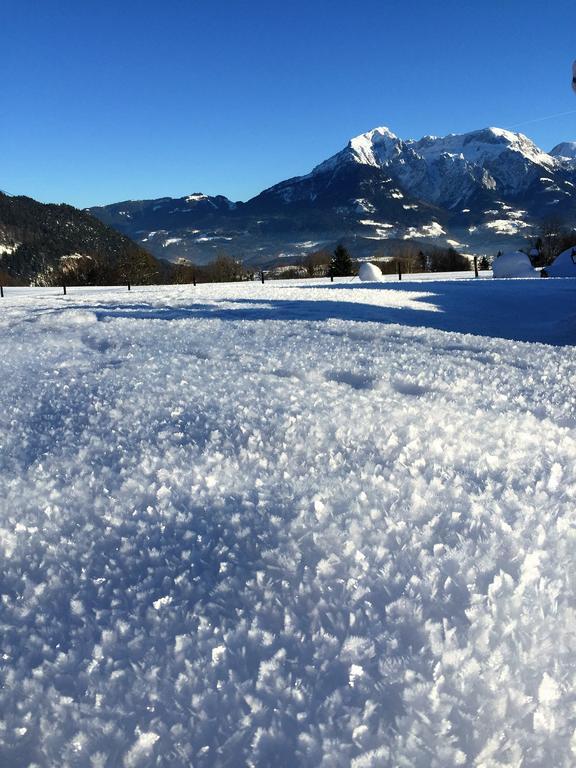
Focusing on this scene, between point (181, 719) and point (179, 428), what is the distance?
61.8 inches

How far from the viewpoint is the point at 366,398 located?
2.92 meters

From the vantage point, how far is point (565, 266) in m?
28.7

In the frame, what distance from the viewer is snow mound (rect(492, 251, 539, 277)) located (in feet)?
111

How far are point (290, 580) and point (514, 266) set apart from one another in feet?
121

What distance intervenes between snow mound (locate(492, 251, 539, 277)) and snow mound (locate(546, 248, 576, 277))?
411cm

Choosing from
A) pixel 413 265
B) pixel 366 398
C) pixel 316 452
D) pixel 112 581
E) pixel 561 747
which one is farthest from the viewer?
pixel 413 265

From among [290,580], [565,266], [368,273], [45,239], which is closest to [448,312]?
[290,580]

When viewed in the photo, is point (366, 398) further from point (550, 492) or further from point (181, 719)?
point (181, 719)

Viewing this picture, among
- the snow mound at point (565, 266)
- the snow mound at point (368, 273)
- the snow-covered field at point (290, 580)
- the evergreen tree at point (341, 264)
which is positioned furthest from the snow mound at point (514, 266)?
the snow-covered field at point (290, 580)

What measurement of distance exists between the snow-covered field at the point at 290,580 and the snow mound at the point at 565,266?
1142 inches

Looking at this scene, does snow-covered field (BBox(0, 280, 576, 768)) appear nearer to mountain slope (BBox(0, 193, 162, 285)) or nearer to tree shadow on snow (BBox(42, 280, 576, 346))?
tree shadow on snow (BBox(42, 280, 576, 346))

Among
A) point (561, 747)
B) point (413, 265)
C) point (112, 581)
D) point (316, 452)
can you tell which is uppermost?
point (413, 265)

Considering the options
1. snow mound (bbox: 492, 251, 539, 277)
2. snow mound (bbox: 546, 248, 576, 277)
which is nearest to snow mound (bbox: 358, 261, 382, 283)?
snow mound (bbox: 492, 251, 539, 277)

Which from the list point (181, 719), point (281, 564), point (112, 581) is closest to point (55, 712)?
point (181, 719)
